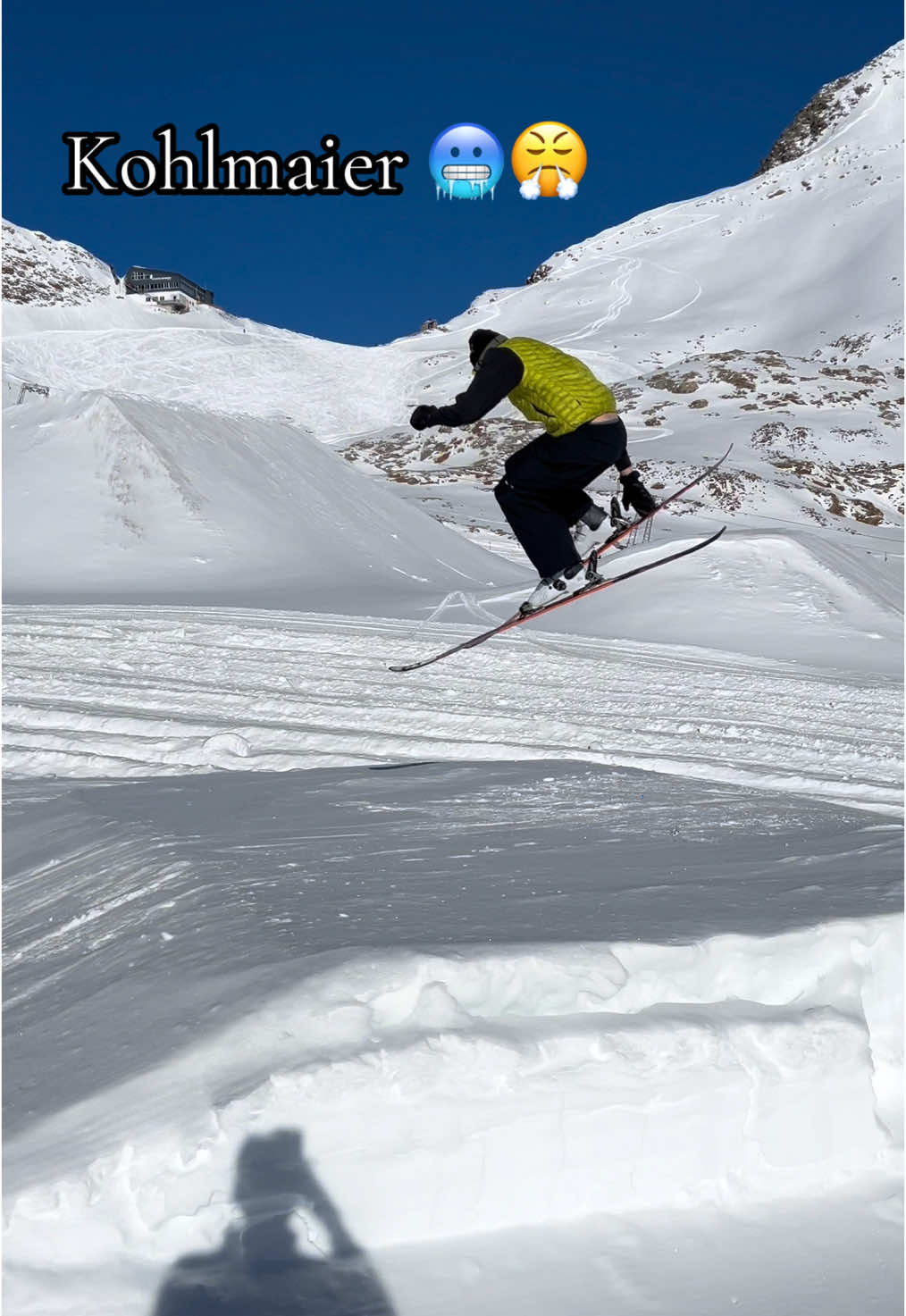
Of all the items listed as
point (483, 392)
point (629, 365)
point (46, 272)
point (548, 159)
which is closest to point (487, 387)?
point (483, 392)

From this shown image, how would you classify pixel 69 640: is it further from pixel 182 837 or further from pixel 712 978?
pixel 712 978

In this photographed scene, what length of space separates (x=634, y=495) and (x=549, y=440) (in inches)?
23.4

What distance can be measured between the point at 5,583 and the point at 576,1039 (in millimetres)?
12625

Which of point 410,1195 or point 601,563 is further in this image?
point 601,563

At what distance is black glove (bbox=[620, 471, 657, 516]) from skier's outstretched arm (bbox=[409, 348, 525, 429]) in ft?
3.46

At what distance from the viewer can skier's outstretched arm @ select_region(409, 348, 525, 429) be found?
16.4ft

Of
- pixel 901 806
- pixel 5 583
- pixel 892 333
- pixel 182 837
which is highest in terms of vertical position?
pixel 892 333

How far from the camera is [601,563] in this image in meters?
13.2

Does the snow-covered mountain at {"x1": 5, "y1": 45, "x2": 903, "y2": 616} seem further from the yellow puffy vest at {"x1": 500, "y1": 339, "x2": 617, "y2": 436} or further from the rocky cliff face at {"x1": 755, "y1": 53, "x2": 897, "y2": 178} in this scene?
the yellow puffy vest at {"x1": 500, "y1": 339, "x2": 617, "y2": 436}

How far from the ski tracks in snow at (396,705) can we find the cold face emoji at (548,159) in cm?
492

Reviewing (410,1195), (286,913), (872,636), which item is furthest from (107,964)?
(872,636)

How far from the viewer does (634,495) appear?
6.03 meters

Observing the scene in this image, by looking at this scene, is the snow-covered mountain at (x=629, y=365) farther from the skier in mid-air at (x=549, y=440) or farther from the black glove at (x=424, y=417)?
the black glove at (x=424, y=417)

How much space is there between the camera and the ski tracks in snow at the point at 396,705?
6.44 metres
